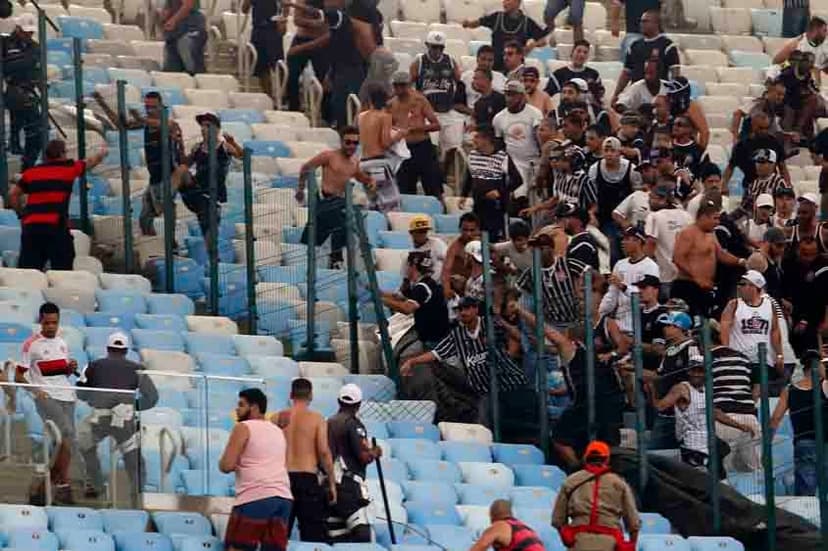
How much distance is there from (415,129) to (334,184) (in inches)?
54.6

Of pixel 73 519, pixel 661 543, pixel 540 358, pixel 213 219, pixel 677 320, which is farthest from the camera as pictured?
pixel 213 219

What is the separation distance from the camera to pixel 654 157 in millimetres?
26750

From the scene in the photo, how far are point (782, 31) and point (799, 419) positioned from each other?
38.5ft

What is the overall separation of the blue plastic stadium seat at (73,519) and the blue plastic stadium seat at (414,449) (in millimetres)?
3108

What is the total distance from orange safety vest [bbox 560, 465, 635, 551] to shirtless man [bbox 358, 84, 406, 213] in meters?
7.07

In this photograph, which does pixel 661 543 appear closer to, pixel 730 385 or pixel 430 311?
pixel 730 385

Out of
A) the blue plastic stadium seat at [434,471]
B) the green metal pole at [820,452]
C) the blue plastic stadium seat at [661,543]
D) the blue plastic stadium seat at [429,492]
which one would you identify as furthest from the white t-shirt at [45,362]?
the green metal pole at [820,452]

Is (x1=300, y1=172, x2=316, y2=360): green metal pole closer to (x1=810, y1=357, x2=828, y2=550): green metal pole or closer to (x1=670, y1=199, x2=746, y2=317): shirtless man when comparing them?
(x1=670, y1=199, x2=746, y2=317): shirtless man

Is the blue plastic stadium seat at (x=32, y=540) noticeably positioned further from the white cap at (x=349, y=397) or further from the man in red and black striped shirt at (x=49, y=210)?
the man in red and black striped shirt at (x=49, y=210)

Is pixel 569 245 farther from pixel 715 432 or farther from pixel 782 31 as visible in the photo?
pixel 782 31

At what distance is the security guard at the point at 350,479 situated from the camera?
21.0 metres

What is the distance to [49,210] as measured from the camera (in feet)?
82.6

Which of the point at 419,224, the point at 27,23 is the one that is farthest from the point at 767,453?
the point at 27,23

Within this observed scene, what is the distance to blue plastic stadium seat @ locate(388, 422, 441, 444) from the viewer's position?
2361 cm
